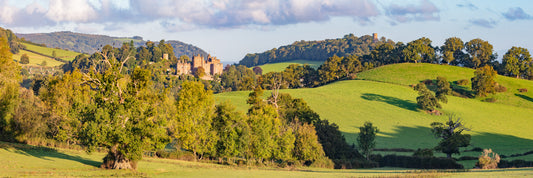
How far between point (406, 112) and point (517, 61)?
62.9 m

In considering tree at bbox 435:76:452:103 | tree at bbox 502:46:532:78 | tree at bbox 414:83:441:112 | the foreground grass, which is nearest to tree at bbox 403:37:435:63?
tree at bbox 502:46:532:78

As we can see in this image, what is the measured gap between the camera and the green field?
273ft

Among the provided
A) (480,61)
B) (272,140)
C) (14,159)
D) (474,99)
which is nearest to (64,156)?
(14,159)

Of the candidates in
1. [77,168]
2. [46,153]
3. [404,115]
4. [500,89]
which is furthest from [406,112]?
[77,168]

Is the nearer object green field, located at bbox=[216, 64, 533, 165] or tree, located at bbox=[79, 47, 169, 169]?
tree, located at bbox=[79, 47, 169, 169]

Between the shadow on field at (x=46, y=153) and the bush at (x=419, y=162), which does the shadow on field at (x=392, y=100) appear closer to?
the bush at (x=419, y=162)

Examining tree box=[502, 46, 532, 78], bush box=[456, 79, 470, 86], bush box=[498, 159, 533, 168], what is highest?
tree box=[502, 46, 532, 78]

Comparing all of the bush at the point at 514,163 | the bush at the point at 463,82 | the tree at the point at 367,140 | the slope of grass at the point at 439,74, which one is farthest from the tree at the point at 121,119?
the bush at the point at 463,82

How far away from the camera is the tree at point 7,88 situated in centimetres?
4466

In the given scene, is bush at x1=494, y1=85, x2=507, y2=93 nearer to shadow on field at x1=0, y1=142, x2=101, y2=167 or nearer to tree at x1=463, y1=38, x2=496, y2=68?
tree at x1=463, y1=38, x2=496, y2=68

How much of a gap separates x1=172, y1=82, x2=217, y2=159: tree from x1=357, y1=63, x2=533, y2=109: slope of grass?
3654 inches

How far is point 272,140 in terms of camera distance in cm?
5403

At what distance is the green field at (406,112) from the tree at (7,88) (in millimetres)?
31651

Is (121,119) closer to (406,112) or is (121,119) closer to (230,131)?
(230,131)
